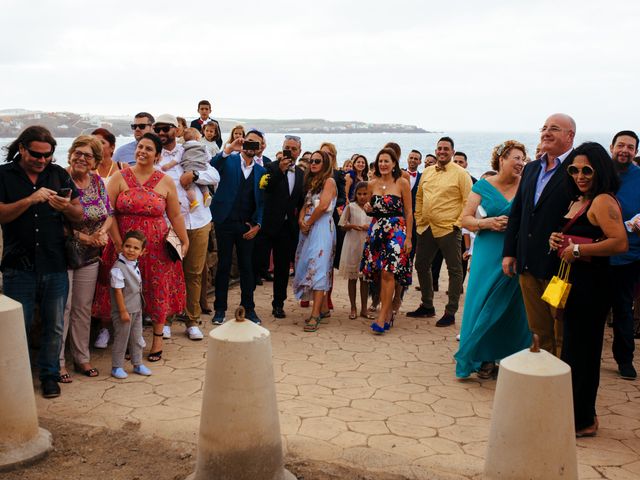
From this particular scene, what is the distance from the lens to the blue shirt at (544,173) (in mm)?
5254

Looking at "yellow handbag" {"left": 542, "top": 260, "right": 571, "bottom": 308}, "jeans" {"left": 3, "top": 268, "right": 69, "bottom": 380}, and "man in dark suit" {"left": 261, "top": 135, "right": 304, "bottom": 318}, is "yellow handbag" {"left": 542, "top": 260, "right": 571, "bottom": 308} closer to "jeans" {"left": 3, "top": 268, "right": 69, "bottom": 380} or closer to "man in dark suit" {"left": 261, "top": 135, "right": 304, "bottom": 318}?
"jeans" {"left": 3, "top": 268, "right": 69, "bottom": 380}

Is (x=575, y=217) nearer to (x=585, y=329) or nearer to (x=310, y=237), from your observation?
(x=585, y=329)

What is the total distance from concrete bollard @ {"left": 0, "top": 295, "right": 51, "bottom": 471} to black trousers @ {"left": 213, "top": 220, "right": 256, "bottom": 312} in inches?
136

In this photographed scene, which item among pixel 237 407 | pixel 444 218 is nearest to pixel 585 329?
pixel 237 407

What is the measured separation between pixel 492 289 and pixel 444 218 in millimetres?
2184

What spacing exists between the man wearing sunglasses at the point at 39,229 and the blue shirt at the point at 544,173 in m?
3.50

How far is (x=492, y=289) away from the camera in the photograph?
236 inches

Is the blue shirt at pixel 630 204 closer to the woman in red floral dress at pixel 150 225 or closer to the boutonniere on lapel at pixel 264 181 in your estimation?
the boutonniere on lapel at pixel 264 181

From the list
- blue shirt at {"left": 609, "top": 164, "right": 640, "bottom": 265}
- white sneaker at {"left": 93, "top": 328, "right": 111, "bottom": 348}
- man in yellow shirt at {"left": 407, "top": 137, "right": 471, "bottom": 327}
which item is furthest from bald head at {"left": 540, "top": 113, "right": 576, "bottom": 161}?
white sneaker at {"left": 93, "top": 328, "right": 111, "bottom": 348}

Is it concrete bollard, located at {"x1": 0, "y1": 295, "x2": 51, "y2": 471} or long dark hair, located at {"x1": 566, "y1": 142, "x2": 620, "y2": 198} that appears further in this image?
long dark hair, located at {"x1": 566, "y1": 142, "x2": 620, "y2": 198}

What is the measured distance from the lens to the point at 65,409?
16.8 feet

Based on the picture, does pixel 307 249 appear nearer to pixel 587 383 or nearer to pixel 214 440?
pixel 587 383

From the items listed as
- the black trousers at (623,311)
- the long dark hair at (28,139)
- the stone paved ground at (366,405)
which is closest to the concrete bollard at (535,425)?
the stone paved ground at (366,405)

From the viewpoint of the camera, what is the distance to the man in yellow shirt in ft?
26.6
